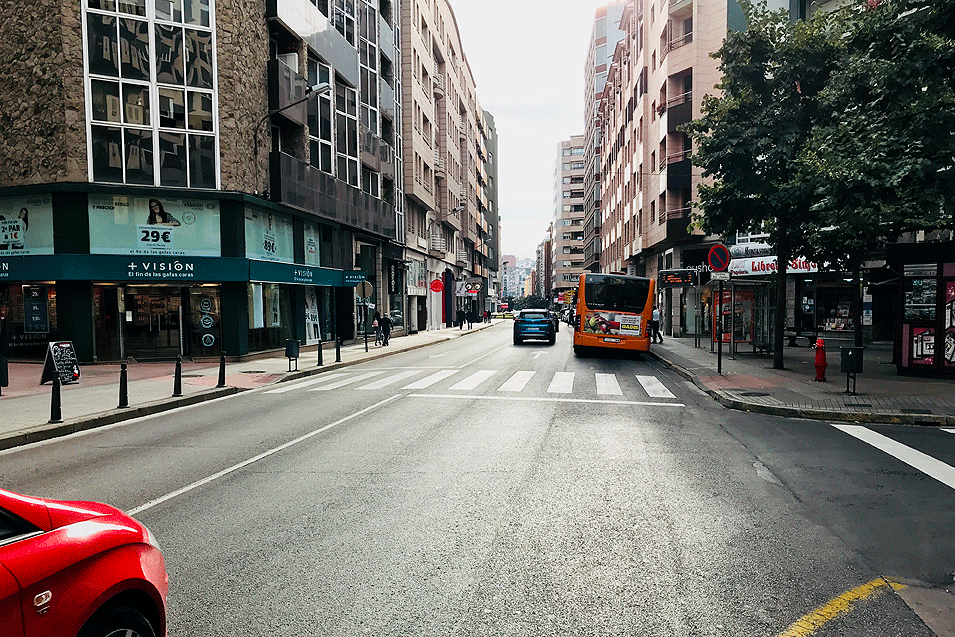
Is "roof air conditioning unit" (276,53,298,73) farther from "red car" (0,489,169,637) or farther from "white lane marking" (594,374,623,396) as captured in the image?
"red car" (0,489,169,637)

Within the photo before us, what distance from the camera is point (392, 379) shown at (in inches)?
658

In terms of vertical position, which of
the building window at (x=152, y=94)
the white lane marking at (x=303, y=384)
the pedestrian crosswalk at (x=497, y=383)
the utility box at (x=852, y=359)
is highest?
the building window at (x=152, y=94)

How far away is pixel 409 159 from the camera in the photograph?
41.6 m

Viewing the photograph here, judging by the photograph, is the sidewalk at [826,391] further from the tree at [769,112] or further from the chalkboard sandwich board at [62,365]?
the chalkboard sandwich board at [62,365]

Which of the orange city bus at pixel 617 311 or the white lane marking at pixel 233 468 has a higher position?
the orange city bus at pixel 617 311

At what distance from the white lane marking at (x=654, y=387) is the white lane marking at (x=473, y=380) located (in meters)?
3.92

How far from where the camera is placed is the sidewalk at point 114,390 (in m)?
10.3

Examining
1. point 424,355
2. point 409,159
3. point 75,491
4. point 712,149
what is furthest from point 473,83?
point 75,491

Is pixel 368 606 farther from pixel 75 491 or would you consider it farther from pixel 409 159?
pixel 409 159

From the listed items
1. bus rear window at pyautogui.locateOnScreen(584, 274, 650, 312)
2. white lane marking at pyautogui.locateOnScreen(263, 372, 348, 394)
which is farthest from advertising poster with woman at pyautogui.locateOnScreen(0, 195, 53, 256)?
bus rear window at pyautogui.locateOnScreen(584, 274, 650, 312)

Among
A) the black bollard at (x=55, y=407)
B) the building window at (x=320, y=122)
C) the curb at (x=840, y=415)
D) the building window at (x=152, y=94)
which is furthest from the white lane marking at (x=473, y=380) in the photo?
the building window at (x=320, y=122)

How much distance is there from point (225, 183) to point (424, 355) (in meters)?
9.71

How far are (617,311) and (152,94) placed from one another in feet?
56.1

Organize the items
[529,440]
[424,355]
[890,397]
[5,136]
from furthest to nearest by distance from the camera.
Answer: [424,355]
[5,136]
[890,397]
[529,440]
